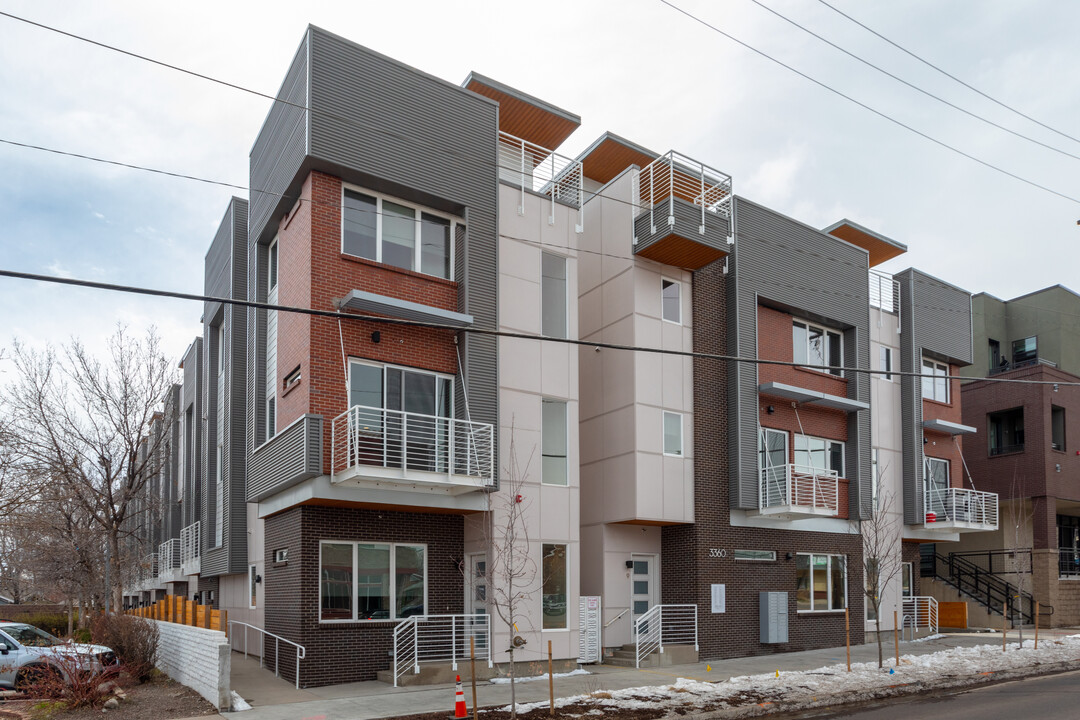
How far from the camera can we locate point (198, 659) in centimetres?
1608

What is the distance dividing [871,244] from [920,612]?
1260 cm

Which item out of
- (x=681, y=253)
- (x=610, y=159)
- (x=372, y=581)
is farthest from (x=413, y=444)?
(x=610, y=159)

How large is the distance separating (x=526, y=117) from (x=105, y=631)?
1602 cm

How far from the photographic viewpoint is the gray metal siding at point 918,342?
94.4 feet

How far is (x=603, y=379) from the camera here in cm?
2298

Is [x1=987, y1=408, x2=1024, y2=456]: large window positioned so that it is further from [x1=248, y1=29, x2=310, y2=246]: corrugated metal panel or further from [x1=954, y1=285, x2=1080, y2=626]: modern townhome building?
[x1=248, y1=29, x2=310, y2=246]: corrugated metal panel

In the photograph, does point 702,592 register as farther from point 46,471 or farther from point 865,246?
point 46,471

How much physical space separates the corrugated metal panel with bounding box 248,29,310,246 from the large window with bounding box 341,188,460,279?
1394 mm

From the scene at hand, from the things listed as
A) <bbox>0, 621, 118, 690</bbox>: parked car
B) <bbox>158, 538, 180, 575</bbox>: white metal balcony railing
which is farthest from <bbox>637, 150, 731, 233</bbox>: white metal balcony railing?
<bbox>158, 538, 180, 575</bbox>: white metal balcony railing

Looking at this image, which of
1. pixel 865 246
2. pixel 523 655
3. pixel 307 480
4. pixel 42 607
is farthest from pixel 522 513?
pixel 42 607

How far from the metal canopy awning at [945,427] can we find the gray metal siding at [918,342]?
0.39m

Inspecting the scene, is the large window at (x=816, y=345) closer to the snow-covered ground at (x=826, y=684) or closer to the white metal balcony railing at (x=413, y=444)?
the snow-covered ground at (x=826, y=684)

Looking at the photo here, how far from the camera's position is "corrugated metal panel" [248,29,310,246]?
1770 cm

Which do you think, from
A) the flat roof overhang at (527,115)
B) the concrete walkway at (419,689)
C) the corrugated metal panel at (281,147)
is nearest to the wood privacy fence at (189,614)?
the concrete walkway at (419,689)
